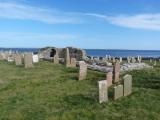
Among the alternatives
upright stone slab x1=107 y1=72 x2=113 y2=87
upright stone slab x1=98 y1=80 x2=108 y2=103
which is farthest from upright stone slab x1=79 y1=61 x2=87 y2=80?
upright stone slab x1=98 y1=80 x2=108 y2=103

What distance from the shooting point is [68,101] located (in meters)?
16.5

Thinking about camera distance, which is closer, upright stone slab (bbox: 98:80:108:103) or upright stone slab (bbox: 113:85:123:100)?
upright stone slab (bbox: 98:80:108:103)

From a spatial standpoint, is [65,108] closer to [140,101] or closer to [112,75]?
[140,101]

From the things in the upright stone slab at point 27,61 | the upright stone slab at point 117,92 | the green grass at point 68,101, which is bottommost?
the green grass at point 68,101

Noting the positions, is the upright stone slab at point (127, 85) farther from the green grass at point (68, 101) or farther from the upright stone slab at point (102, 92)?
the upright stone slab at point (102, 92)

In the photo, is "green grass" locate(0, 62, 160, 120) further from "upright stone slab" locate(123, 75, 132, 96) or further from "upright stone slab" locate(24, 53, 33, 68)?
"upright stone slab" locate(24, 53, 33, 68)

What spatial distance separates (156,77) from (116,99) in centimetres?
850

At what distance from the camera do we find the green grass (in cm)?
1387

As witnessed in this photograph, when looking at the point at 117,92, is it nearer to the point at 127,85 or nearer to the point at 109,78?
the point at 127,85

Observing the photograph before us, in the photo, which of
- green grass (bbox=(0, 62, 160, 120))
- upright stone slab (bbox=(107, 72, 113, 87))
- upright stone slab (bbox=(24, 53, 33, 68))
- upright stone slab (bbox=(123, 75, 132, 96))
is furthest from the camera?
upright stone slab (bbox=(24, 53, 33, 68))

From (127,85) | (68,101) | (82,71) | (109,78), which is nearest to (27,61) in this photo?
(82,71)

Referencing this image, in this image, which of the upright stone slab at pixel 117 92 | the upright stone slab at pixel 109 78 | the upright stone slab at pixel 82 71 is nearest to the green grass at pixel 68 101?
the upright stone slab at pixel 117 92

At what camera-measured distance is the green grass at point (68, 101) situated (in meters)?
13.9

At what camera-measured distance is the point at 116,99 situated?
1645 centimetres
